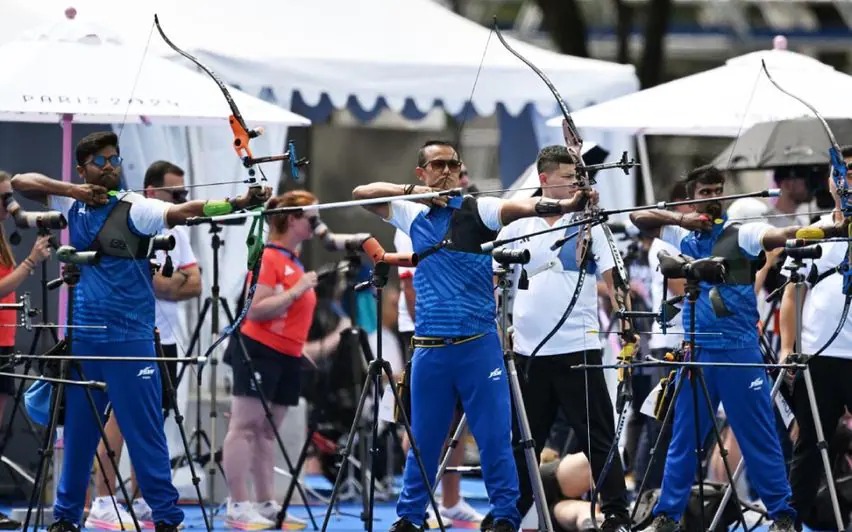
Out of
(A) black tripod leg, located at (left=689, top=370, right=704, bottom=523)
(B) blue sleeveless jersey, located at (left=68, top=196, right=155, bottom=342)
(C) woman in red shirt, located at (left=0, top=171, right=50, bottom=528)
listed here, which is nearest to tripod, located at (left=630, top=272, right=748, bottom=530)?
(A) black tripod leg, located at (left=689, top=370, right=704, bottom=523)

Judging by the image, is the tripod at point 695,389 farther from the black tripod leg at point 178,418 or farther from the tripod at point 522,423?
the black tripod leg at point 178,418

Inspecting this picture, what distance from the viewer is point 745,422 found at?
24.7 feet

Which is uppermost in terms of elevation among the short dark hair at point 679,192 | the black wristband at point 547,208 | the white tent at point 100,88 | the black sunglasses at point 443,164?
the white tent at point 100,88

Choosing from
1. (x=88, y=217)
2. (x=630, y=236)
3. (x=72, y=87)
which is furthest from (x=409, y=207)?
(x=630, y=236)

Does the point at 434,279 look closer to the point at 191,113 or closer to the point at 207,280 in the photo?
the point at 191,113

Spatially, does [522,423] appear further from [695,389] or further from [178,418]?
[178,418]

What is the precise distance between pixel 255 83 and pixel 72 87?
204 centimetres

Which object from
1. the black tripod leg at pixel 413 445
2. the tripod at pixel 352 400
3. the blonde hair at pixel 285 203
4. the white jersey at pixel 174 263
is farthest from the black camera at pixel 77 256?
the tripod at pixel 352 400

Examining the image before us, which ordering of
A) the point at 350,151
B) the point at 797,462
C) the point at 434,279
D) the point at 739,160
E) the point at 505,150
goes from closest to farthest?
the point at 434,279
the point at 797,462
the point at 739,160
the point at 505,150
the point at 350,151

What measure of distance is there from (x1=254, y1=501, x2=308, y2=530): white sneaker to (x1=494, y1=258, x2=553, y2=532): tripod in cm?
208

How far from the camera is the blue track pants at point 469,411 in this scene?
733 centimetres

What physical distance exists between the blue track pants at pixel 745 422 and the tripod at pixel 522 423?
2.05ft

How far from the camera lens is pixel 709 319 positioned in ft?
25.0

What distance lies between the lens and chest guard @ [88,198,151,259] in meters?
7.40
